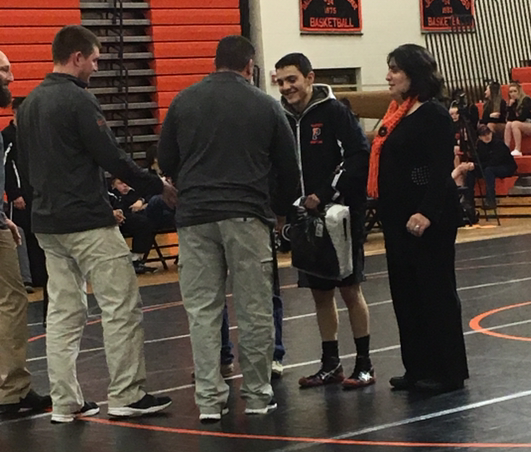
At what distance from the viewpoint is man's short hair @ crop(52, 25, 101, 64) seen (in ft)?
19.1

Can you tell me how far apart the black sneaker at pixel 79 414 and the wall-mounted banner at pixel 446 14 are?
15.3m

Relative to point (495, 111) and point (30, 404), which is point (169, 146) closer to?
point (30, 404)

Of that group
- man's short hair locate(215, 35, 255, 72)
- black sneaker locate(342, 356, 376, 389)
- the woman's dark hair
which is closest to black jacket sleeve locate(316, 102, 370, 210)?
the woman's dark hair

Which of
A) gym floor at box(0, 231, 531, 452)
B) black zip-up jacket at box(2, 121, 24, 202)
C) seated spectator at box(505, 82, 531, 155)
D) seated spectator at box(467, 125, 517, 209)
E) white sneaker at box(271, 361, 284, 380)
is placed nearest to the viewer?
gym floor at box(0, 231, 531, 452)

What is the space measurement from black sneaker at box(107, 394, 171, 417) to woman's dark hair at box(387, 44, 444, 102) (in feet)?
6.55

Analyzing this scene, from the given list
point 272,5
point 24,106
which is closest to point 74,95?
point 24,106

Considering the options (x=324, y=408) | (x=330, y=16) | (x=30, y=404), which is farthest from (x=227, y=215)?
(x=330, y=16)

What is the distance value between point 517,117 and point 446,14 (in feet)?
9.93

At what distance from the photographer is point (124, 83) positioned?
55.8 feet

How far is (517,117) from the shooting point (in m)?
18.5

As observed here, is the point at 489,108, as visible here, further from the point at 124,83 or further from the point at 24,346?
the point at 24,346

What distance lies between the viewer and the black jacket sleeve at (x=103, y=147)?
5684mm

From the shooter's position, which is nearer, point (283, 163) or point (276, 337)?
point (283, 163)

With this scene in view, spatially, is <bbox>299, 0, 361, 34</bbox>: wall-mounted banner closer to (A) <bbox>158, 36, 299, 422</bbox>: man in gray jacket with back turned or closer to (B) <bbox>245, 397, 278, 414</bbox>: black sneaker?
(A) <bbox>158, 36, 299, 422</bbox>: man in gray jacket with back turned
